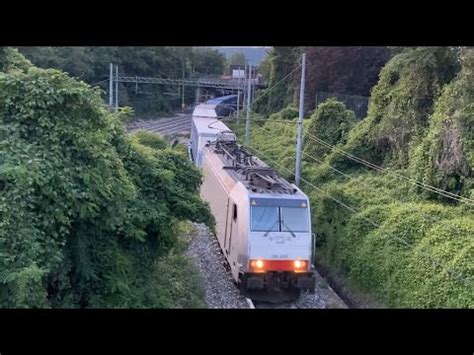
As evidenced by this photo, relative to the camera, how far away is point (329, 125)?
706 inches

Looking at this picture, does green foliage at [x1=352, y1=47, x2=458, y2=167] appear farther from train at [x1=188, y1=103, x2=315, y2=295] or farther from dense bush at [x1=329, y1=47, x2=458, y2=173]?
→ train at [x1=188, y1=103, x2=315, y2=295]

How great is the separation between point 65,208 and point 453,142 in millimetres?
8220

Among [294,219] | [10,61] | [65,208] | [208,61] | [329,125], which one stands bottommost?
[294,219]

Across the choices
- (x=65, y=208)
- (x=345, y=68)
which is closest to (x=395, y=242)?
(x=65, y=208)

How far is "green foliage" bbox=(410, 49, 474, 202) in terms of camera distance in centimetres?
1073

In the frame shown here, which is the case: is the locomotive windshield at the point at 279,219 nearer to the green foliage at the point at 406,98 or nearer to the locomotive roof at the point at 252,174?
the locomotive roof at the point at 252,174

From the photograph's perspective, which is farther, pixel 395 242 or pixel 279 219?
pixel 395 242

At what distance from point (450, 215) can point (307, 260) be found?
3034 millimetres

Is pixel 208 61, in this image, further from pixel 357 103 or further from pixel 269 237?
pixel 269 237

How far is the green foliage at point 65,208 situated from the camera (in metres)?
5.33

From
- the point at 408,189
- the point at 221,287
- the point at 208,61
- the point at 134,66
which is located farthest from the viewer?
the point at 208,61
